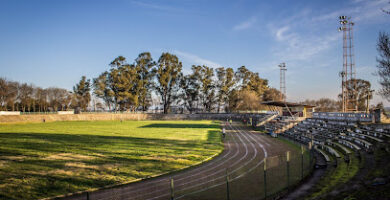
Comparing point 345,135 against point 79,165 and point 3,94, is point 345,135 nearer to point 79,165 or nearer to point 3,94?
point 79,165

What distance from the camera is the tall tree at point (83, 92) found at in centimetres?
8281

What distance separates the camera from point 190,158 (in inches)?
675

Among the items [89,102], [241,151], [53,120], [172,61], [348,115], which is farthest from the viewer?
[89,102]

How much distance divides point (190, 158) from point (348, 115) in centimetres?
2026

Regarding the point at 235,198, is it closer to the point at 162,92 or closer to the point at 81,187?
the point at 81,187

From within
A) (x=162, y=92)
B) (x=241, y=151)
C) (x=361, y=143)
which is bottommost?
(x=241, y=151)

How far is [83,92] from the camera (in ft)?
273

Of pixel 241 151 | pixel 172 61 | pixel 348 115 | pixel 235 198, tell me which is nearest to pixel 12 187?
pixel 235 198

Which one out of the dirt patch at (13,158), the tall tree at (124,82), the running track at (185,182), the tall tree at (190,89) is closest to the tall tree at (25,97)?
the tall tree at (124,82)

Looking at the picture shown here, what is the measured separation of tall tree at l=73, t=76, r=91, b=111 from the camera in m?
82.8

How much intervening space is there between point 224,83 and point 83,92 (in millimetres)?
51194

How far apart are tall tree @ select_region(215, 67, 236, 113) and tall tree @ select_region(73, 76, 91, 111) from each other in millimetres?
47523

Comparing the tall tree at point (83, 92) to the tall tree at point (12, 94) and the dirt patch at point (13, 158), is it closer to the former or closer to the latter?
the tall tree at point (12, 94)

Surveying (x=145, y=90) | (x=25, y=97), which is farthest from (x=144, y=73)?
(x=25, y=97)
